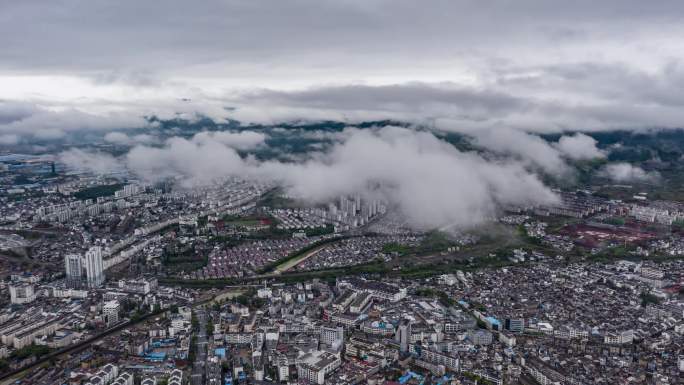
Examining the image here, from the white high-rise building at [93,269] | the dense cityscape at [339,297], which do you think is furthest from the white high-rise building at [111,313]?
the white high-rise building at [93,269]

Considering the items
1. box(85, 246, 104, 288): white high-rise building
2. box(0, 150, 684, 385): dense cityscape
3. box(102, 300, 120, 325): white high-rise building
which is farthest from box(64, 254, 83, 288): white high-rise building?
box(102, 300, 120, 325): white high-rise building

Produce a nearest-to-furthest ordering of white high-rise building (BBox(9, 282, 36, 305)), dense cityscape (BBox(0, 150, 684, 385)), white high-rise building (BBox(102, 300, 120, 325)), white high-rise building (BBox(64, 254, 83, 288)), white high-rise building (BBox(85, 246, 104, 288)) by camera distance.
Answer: dense cityscape (BBox(0, 150, 684, 385)) < white high-rise building (BBox(102, 300, 120, 325)) < white high-rise building (BBox(9, 282, 36, 305)) < white high-rise building (BBox(85, 246, 104, 288)) < white high-rise building (BBox(64, 254, 83, 288))

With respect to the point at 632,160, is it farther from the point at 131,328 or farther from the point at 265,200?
the point at 131,328

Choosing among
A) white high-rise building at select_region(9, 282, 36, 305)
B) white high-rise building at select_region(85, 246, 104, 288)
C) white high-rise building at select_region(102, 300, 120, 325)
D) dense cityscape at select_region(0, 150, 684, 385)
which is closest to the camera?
dense cityscape at select_region(0, 150, 684, 385)

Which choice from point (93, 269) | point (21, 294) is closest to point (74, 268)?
point (93, 269)

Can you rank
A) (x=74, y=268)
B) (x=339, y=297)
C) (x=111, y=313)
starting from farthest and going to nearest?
(x=74, y=268)
(x=339, y=297)
(x=111, y=313)

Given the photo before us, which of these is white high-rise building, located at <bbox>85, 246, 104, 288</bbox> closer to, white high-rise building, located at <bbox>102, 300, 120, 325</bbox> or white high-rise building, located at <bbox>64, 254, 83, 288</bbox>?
white high-rise building, located at <bbox>64, 254, 83, 288</bbox>

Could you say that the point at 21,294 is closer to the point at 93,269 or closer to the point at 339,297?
the point at 93,269

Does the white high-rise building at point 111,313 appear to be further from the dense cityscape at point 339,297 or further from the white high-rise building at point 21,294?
the white high-rise building at point 21,294

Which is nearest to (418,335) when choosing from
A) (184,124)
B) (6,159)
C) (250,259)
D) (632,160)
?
(250,259)

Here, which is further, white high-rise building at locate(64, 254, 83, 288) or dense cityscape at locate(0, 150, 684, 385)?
white high-rise building at locate(64, 254, 83, 288)

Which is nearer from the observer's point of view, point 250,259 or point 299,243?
point 250,259
